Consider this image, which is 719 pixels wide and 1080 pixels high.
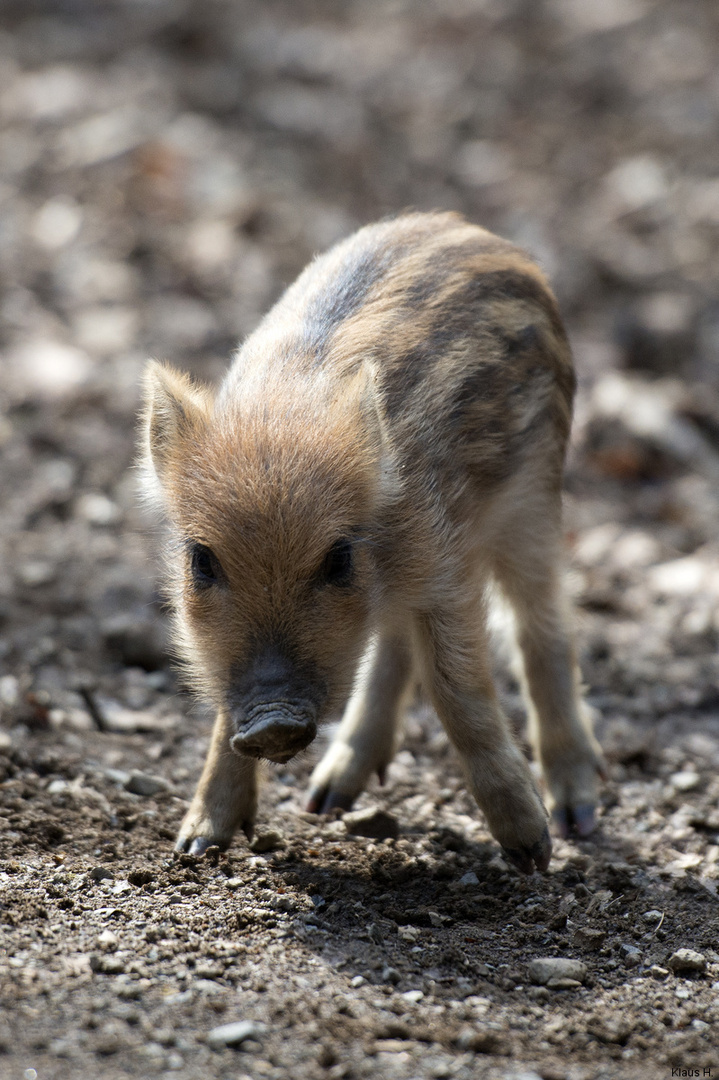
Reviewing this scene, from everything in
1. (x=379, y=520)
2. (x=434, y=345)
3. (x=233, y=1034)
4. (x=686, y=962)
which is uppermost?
(x=434, y=345)

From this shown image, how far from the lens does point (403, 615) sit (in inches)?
163

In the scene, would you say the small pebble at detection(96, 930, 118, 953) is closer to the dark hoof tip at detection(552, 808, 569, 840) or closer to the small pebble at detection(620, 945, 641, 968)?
the small pebble at detection(620, 945, 641, 968)

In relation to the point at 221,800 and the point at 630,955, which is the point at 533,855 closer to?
the point at 630,955

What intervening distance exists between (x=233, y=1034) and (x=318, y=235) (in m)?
6.98

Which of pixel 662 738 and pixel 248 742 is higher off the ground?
pixel 248 742

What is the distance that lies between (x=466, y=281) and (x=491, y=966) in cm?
231

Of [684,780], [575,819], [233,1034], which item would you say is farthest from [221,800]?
[684,780]

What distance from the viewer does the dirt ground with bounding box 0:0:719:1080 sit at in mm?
3189

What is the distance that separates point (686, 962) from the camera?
11.6 ft

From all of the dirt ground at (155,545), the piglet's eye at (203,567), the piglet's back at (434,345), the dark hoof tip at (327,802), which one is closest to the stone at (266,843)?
the dirt ground at (155,545)

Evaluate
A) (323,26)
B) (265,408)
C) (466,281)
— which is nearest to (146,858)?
(265,408)

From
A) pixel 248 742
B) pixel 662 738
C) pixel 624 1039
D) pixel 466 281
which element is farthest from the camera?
pixel 662 738

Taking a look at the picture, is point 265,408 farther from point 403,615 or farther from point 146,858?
point 146,858

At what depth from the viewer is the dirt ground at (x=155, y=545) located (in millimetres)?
3189
